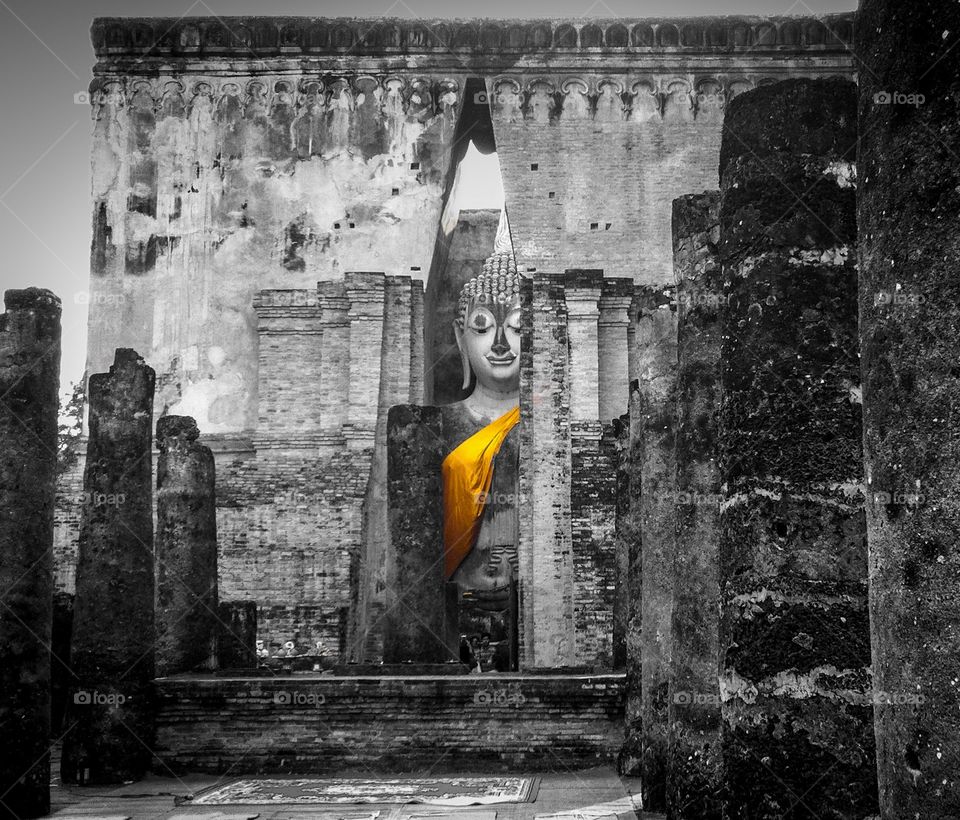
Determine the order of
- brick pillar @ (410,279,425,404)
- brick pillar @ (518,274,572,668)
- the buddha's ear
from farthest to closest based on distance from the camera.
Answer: the buddha's ear < brick pillar @ (410,279,425,404) < brick pillar @ (518,274,572,668)

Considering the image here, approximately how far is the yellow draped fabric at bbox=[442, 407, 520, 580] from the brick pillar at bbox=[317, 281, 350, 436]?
187cm

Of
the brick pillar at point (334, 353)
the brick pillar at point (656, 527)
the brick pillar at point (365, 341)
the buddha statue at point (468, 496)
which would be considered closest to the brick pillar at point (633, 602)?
the brick pillar at point (656, 527)

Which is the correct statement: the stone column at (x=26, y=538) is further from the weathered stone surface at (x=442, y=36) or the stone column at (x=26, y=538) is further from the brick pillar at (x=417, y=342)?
the weathered stone surface at (x=442, y=36)

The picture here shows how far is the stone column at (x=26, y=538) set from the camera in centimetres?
762

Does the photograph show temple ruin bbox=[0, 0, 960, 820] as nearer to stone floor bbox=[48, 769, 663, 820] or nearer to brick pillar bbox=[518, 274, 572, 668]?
brick pillar bbox=[518, 274, 572, 668]

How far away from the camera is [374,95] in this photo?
20.0 m

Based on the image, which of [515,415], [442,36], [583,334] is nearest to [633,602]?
[583,334]

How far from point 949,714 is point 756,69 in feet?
62.0

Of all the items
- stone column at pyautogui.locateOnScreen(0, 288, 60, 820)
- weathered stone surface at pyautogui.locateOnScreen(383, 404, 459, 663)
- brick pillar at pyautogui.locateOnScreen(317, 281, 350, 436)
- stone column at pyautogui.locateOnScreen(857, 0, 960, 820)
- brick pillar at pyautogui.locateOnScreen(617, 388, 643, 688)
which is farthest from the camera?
brick pillar at pyautogui.locateOnScreen(317, 281, 350, 436)

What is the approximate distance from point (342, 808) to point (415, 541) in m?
4.06

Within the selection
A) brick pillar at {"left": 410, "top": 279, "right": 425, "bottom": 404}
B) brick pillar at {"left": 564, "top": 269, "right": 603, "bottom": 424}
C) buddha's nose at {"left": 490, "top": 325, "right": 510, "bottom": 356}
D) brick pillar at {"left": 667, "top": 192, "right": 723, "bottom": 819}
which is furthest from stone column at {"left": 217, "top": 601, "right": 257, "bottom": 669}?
brick pillar at {"left": 667, "top": 192, "right": 723, "bottom": 819}

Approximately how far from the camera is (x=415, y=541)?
12.3m

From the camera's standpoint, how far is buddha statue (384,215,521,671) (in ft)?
39.8

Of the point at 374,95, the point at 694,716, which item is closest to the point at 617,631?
the point at 694,716
